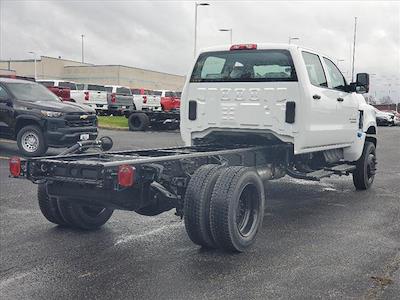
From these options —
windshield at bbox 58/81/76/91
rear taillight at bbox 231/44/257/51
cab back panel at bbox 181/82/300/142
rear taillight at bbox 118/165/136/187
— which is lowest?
rear taillight at bbox 118/165/136/187

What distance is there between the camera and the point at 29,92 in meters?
13.2

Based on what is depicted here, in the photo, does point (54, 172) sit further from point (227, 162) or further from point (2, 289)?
point (227, 162)

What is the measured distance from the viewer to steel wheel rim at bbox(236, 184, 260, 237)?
555 centimetres

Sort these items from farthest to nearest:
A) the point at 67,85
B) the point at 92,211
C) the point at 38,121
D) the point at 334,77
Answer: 1. the point at 67,85
2. the point at 38,121
3. the point at 334,77
4. the point at 92,211

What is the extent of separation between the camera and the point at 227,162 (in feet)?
20.5

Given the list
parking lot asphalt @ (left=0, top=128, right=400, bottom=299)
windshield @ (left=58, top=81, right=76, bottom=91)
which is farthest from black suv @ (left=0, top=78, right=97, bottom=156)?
windshield @ (left=58, top=81, right=76, bottom=91)

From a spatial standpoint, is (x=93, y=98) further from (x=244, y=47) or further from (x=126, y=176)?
(x=126, y=176)

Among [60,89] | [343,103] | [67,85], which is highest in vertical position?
[67,85]

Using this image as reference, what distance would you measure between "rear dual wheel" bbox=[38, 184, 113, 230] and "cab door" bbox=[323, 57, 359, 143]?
391 centimetres

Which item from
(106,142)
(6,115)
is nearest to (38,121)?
(6,115)

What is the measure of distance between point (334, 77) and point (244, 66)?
172cm

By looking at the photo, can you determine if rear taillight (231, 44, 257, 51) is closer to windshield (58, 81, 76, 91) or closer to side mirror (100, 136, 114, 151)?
side mirror (100, 136, 114, 151)

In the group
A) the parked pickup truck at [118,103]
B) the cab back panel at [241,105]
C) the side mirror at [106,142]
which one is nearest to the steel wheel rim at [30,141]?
the side mirror at [106,142]

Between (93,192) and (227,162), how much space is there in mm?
1837
